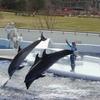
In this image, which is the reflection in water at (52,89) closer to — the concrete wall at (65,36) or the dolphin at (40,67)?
the dolphin at (40,67)

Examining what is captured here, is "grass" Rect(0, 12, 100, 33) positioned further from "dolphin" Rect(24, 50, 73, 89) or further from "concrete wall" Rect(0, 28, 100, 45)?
"dolphin" Rect(24, 50, 73, 89)

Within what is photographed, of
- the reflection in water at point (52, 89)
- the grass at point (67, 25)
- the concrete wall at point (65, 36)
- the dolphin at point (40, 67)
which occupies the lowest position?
the grass at point (67, 25)

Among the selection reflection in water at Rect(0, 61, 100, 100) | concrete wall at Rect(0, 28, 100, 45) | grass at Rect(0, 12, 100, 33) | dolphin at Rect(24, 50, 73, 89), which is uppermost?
dolphin at Rect(24, 50, 73, 89)

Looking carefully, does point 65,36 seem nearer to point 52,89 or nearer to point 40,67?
point 52,89

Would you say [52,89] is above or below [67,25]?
above

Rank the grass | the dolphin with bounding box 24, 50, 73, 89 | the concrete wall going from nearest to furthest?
the dolphin with bounding box 24, 50, 73, 89 → the concrete wall → the grass

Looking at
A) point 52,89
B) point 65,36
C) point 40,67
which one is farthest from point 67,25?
point 40,67

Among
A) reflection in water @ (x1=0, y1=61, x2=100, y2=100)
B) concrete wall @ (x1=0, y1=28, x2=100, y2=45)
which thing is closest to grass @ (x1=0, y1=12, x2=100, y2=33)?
concrete wall @ (x1=0, y1=28, x2=100, y2=45)

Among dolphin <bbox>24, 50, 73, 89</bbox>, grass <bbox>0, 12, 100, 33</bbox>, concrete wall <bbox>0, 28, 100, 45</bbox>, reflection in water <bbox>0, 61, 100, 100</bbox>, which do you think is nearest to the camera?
→ dolphin <bbox>24, 50, 73, 89</bbox>

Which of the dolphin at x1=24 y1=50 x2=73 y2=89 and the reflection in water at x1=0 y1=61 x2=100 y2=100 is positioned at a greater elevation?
the dolphin at x1=24 y1=50 x2=73 y2=89

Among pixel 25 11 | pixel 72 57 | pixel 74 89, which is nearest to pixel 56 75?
pixel 72 57

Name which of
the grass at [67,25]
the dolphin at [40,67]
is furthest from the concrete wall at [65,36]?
the dolphin at [40,67]

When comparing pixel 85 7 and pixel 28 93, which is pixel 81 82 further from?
pixel 85 7

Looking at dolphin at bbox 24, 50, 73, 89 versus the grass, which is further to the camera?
the grass
